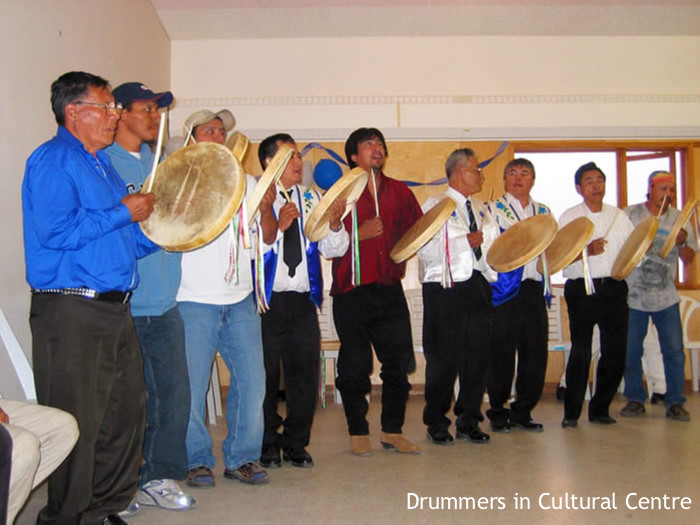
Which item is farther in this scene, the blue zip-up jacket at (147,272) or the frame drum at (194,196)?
the blue zip-up jacket at (147,272)

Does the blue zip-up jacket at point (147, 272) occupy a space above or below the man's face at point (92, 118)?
below

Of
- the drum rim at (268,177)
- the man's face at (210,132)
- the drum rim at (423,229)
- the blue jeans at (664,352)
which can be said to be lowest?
the blue jeans at (664,352)

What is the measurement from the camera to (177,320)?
2.85 metres

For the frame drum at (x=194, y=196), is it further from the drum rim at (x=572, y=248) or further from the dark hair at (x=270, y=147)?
the drum rim at (x=572, y=248)

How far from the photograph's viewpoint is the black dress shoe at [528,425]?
169 inches

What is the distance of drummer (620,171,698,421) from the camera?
482 centimetres

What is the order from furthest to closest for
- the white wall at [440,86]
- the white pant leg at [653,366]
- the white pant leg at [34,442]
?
the white wall at [440,86] → the white pant leg at [653,366] → the white pant leg at [34,442]

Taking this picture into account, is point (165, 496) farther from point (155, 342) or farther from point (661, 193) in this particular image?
point (661, 193)

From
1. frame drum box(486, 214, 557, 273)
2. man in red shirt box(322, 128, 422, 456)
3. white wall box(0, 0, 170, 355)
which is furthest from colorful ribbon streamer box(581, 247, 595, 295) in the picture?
white wall box(0, 0, 170, 355)

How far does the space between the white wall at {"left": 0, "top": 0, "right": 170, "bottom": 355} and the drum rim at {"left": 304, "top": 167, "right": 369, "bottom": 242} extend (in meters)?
1.37

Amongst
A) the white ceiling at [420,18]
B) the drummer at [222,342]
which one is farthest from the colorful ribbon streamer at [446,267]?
the white ceiling at [420,18]

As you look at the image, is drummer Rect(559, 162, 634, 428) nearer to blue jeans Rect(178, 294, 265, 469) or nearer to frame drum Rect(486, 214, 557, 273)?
frame drum Rect(486, 214, 557, 273)

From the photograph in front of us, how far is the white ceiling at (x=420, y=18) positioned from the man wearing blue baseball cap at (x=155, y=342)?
3453 mm

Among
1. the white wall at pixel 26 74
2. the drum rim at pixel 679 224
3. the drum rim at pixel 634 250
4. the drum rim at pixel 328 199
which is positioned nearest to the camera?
the white wall at pixel 26 74
